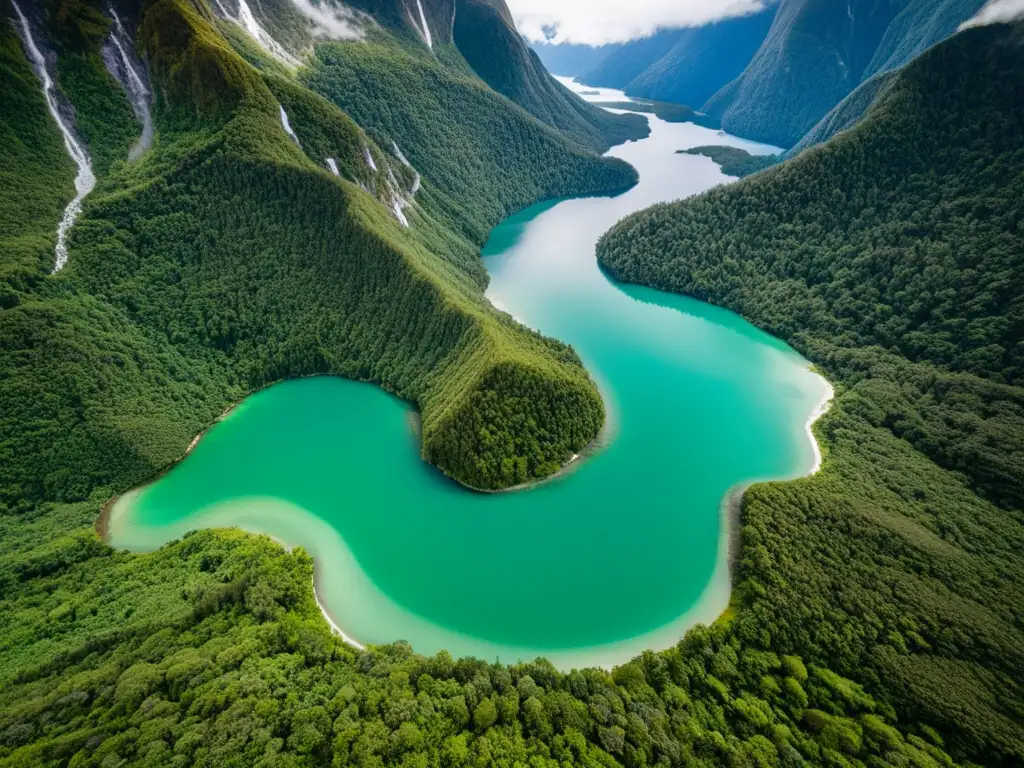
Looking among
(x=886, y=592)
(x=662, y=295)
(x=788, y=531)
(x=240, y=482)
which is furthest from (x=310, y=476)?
(x=662, y=295)

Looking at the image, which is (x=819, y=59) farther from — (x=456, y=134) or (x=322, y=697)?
(x=322, y=697)

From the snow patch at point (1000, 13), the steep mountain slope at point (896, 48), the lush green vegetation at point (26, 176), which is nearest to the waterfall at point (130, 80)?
the lush green vegetation at point (26, 176)

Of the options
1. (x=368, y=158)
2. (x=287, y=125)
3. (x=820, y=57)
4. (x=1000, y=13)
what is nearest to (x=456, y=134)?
(x=368, y=158)

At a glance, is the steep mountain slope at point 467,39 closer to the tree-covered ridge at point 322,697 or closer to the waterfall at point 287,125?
the waterfall at point 287,125

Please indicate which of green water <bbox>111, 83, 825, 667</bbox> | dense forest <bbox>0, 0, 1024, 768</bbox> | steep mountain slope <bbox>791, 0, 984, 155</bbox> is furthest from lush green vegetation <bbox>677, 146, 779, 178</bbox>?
green water <bbox>111, 83, 825, 667</bbox>

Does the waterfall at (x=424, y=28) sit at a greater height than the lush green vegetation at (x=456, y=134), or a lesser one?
greater

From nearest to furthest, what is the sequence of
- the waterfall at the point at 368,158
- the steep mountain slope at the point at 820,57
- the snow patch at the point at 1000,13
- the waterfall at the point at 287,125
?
1. the waterfall at the point at 287,125
2. the snow patch at the point at 1000,13
3. the waterfall at the point at 368,158
4. the steep mountain slope at the point at 820,57

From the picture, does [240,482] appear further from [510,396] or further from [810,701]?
[810,701]
